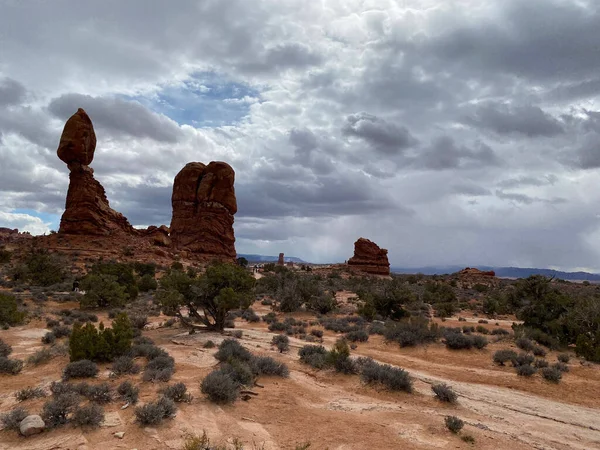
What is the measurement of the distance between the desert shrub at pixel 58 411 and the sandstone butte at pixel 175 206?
1989 inches

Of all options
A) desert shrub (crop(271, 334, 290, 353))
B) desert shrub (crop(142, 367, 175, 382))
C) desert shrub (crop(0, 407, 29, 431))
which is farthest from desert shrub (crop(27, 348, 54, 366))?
desert shrub (crop(271, 334, 290, 353))

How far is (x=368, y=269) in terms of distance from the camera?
230 ft

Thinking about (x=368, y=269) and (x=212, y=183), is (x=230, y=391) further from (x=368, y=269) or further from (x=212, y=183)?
(x=368, y=269)

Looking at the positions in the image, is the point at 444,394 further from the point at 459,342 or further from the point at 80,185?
the point at 80,185

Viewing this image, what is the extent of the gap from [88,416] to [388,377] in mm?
7232

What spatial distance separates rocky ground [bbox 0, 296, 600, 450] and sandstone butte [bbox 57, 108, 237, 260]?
4412cm

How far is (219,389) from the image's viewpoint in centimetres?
835

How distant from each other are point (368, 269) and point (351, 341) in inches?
2131

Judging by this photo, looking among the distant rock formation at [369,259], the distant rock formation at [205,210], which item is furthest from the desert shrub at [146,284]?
the distant rock formation at [369,259]

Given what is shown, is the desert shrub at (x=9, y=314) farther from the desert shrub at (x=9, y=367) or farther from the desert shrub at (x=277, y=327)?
the desert shrub at (x=277, y=327)

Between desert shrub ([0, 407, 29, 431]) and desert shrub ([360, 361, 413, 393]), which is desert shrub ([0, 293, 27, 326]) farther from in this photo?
desert shrub ([360, 361, 413, 393])

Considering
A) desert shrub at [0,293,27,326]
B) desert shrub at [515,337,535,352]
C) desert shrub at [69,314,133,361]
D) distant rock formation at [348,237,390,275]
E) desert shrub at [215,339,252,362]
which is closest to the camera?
desert shrub at [69,314,133,361]

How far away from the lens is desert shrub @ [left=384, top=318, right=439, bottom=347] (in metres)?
16.2

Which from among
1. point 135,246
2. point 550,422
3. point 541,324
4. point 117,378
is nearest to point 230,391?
point 117,378
